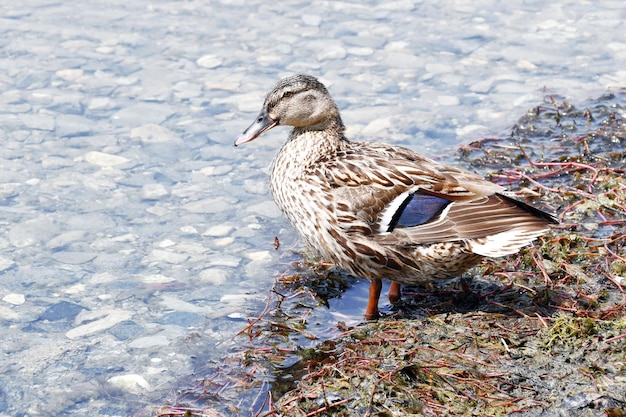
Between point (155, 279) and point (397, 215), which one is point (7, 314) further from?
point (397, 215)

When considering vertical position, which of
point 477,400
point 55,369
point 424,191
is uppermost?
point 424,191

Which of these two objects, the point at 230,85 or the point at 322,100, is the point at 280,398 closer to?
the point at 322,100

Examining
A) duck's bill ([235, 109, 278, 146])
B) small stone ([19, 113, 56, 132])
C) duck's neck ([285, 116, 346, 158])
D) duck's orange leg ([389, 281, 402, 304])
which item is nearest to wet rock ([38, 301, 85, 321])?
duck's bill ([235, 109, 278, 146])

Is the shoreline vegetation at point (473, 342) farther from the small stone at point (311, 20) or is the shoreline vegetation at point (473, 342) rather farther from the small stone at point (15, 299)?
the small stone at point (311, 20)

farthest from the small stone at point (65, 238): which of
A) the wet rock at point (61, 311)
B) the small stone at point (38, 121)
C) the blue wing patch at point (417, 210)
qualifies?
the blue wing patch at point (417, 210)

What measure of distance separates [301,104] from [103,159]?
2995mm

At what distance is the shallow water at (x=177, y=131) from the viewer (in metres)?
6.09

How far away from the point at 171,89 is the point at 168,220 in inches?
105

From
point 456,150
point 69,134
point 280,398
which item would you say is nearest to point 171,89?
point 69,134

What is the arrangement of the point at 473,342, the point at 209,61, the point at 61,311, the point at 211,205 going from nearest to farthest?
the point at 473,342 < the point at 61,311 < the point at 211,205 < the point at 209,61

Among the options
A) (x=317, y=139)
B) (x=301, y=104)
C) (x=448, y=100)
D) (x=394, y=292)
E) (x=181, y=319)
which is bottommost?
(x=181, y=319)

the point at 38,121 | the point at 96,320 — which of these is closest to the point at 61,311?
the point at 96,320

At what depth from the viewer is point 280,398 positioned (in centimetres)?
503

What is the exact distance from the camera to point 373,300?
590 centimetres
